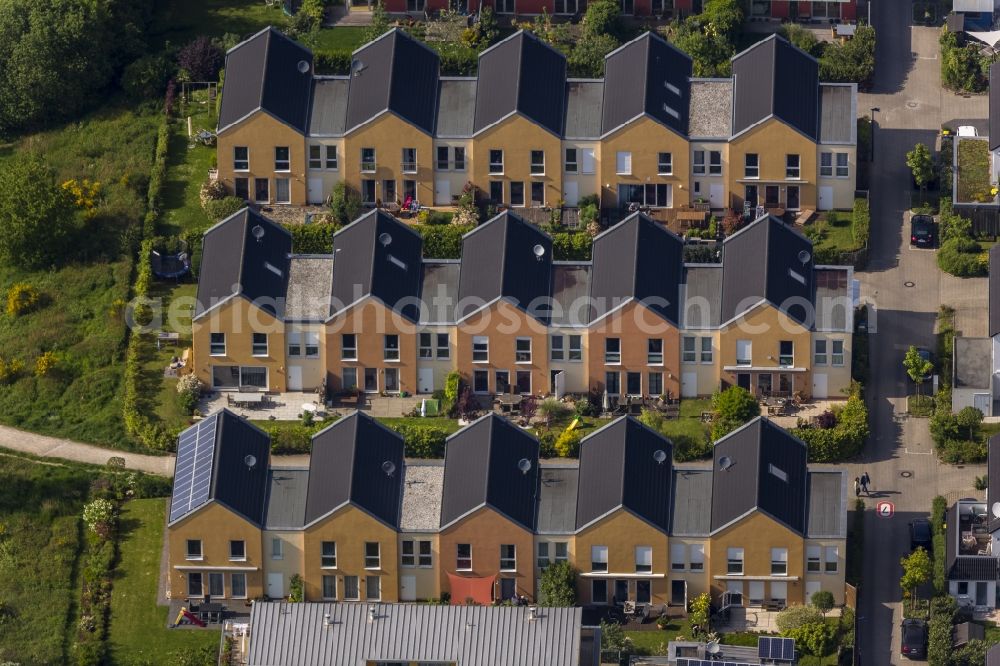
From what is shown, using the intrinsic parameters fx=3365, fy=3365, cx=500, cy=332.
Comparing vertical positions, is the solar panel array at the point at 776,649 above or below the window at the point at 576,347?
below

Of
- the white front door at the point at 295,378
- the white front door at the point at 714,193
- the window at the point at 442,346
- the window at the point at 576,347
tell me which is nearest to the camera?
the window at the point at 576,347

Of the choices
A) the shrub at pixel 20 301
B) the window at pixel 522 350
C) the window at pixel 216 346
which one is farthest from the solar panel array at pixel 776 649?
the shrub at pixel 20 301

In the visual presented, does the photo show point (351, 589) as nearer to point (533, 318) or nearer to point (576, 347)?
point (533, 318)

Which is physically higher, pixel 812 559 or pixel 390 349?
pixel 390 349

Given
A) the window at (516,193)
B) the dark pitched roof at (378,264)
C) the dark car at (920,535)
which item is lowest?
the dark car at (920,535)

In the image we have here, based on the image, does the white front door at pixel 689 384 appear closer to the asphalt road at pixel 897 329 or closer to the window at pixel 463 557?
the asphalt road at pixel 897 329

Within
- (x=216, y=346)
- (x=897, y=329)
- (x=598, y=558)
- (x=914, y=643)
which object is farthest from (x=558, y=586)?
(x=897, y=329)

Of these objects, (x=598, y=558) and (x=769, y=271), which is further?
(x=769, y=271)

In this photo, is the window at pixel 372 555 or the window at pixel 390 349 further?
the window at pixel 390 349
